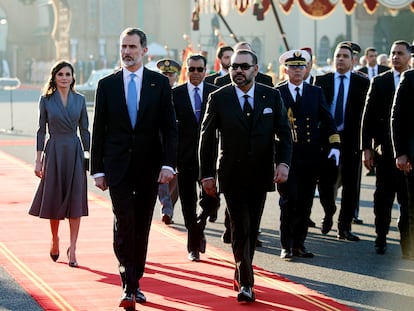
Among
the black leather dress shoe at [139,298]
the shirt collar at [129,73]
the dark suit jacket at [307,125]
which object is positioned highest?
the shirt collar at [129,73]

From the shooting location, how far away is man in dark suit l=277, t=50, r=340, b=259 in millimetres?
11664

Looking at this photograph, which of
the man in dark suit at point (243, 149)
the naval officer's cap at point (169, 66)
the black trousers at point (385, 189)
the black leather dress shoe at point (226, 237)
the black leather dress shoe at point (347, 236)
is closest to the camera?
the man in dark suit at point (243, 149)

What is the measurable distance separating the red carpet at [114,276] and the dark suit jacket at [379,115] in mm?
1747

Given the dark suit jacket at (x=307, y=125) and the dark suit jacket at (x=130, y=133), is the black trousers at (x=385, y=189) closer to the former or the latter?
the dark suit jacket at (x=307, y=125)

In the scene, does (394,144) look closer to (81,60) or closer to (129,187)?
(129,187)

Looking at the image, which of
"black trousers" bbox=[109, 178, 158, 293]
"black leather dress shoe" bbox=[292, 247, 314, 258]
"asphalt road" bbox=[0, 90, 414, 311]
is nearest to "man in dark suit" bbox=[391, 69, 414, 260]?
"asphalt road" bbox=[0, 90, 414, 311]

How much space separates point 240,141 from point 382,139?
9.64 feet

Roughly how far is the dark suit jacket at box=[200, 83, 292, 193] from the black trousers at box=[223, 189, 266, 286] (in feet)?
0.19

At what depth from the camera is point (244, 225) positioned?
923 cm

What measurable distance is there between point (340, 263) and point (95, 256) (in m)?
2.21

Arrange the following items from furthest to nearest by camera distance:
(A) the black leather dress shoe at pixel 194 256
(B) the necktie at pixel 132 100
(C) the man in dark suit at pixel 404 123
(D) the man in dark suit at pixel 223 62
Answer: (D) the man in dark suit at pixel 223 62 < (A) the black leather dress shoe at pixel 194 256 < (C) the man in dark suit at pixel 404 123 < (B) the necktie at pixel 132 100

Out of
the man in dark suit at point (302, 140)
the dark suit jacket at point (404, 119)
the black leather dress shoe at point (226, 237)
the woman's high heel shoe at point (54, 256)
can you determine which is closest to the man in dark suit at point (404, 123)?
the dark suit jacket at point (404, 119)

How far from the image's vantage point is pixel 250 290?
9.16m

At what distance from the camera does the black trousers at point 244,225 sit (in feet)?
30.0
